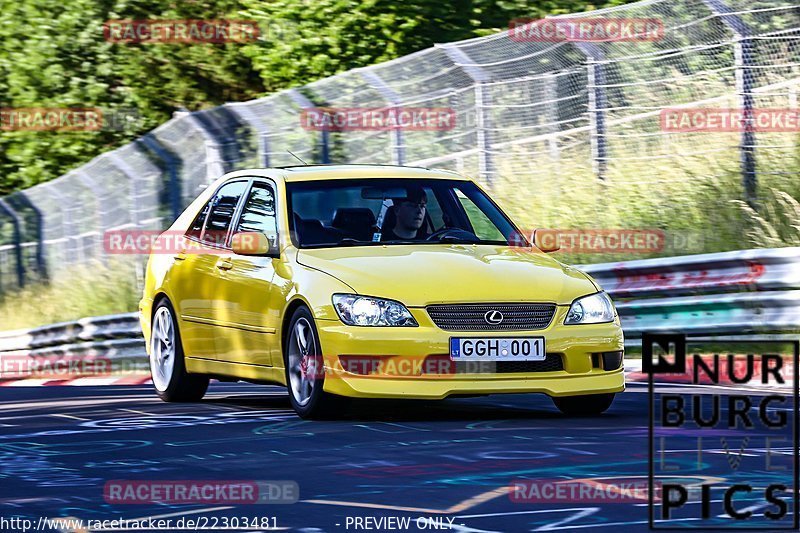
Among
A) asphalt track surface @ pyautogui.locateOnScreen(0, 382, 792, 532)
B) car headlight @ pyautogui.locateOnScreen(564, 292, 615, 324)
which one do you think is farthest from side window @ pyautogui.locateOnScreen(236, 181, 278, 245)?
car headlight @ pyautogui.locateOnScreen(564, 292, 615, 324)

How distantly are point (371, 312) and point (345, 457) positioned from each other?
1.56m

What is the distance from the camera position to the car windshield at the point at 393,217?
11711mm

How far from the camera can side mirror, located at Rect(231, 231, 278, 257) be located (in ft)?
37.6

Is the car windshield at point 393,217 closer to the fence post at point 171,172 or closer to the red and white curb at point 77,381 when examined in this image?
the red and white curb at point 77,381

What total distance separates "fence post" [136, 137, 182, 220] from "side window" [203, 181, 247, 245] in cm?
876

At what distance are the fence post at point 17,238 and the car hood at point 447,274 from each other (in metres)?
16.7

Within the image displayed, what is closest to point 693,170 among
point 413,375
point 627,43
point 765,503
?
point 627,43

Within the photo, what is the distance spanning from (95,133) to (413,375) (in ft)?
81.2

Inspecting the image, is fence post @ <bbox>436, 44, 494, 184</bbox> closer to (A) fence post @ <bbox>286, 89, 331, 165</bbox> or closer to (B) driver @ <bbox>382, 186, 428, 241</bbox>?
(A) fence post @ <bbox>286, 89, 331, 165</bbox>

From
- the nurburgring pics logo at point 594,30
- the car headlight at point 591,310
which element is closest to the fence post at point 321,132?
the nurburgring pics logo at point 594,30

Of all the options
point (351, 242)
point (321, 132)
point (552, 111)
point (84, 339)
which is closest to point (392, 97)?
point (321, 132)

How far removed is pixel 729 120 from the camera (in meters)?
18.4

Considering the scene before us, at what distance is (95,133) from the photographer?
113 ft

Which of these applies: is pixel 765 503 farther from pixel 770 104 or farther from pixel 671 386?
pixel 770 104
